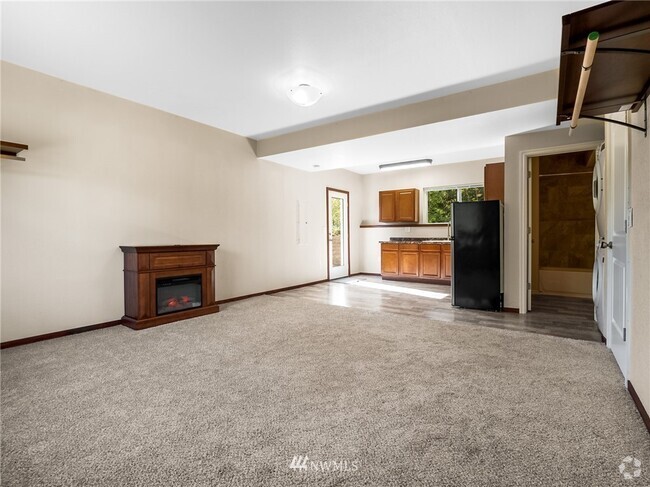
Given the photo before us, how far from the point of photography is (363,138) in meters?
4.66

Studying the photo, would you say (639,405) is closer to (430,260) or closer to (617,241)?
(617,241)

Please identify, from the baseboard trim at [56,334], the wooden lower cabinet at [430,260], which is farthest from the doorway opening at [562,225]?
the baseboard trim at [56,334]

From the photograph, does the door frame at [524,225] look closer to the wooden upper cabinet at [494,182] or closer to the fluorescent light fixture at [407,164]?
the wooden upper cabinet at [494,182]

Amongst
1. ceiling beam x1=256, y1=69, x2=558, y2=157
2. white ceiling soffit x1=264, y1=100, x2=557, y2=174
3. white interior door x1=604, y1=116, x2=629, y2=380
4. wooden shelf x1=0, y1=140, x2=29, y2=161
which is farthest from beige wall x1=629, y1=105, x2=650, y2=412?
wooden shelf x1=0, y1=140, x2=29, y2=161

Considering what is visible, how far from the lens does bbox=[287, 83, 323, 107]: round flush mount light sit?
140 inches

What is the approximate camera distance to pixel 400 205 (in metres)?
8.11

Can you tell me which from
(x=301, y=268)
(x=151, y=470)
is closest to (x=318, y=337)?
(x=151, y=470)

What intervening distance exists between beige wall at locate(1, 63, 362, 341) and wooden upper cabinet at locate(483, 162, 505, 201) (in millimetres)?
3814

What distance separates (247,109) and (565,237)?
20.0 feet

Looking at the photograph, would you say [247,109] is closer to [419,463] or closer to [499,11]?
[499,11]

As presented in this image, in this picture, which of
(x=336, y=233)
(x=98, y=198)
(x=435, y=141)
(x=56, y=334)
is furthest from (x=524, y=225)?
(x=56, y=334)

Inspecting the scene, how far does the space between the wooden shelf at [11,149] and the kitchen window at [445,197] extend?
23.8ft

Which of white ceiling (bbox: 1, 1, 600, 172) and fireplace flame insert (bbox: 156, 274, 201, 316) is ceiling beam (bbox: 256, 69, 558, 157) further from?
fireplace flame insert (bbox: 156, 274, 201, 316)

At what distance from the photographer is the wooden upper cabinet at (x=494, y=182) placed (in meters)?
4.93
